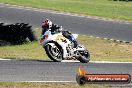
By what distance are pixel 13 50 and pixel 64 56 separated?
5.34 m

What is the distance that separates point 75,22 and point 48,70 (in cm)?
1736

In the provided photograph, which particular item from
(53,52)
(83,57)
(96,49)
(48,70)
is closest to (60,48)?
(53,52)

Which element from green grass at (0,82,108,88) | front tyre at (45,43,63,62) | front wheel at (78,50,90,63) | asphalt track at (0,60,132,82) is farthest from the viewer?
front wheel at (78,50,90,63)

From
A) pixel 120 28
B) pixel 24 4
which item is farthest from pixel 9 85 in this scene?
pixel 24 4

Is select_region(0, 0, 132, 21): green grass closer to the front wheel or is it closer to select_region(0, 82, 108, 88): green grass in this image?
the front wheel

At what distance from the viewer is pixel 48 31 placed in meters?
17.4

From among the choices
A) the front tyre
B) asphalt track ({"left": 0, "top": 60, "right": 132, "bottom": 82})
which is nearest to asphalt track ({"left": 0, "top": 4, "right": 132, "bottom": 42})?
the front tyre

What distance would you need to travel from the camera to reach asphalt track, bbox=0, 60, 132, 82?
14.3 metres

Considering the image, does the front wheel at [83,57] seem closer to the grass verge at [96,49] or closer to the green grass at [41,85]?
the grass verge at [96,49]

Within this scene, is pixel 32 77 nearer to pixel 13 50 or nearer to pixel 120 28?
pixel 13 50

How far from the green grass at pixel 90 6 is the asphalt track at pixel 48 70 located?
1813cm

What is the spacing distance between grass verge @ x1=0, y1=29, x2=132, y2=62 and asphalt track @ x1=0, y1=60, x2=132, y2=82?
3644 mm

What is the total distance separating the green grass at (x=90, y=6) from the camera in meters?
36.2

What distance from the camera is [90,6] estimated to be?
39375 millimetres
